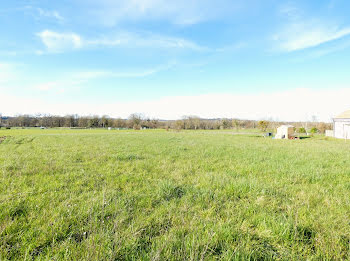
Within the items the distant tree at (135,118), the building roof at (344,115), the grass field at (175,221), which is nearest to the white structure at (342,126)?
the building roof at (344,115)

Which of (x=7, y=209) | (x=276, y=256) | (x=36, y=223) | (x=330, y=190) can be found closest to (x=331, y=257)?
(x=276, y=256)

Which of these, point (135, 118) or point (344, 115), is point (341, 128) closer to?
point (344, 115)

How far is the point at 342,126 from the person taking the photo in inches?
1107

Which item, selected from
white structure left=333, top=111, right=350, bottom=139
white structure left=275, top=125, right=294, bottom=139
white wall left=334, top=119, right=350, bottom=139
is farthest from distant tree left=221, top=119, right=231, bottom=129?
white structure left=333, top=111, right=350, bottom=139

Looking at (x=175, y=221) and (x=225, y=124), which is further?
(x=225, y=124)

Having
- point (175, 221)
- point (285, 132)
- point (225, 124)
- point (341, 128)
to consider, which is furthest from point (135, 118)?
point (175, 221)

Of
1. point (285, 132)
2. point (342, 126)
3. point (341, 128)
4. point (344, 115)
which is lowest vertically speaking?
point (285, 132)

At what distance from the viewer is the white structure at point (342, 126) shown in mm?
27234

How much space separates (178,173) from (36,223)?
13.1 ft

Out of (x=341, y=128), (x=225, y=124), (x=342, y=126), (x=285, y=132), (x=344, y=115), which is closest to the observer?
(x=342, y=126)

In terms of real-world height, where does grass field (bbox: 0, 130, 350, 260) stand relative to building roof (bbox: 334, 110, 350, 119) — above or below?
below

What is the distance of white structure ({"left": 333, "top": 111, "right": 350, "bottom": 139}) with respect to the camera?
89.4 feet

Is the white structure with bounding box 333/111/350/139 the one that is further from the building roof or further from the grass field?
the grass field

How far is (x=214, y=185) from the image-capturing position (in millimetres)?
4473
